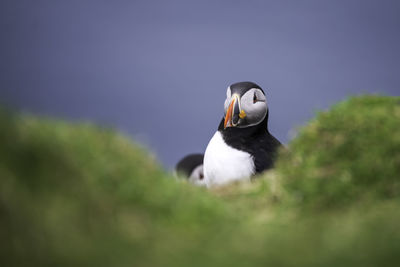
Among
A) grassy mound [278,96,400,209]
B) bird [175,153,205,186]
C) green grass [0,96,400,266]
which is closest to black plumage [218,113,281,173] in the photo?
grassy mound [278,96,400,209]

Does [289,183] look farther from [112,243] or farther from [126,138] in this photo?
[112,243]

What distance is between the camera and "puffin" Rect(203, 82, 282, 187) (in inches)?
325

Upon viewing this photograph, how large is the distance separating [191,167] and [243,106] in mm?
5407

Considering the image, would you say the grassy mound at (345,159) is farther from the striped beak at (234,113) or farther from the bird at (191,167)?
the bird at (191,167)

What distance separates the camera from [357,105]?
6.64 meters

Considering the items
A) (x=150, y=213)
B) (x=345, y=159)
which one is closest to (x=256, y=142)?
(x=345, y=159)

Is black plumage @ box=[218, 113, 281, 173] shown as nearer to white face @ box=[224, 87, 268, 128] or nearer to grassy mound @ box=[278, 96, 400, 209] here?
white face @ box=[224, 87, 268, 128]

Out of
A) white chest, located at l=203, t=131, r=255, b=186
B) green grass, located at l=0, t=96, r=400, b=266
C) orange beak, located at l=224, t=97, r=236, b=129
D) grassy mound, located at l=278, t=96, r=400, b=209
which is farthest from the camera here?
→ orange beak, located at l=224, t=97, r=236, b=129

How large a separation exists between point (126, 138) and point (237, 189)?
5.48ft

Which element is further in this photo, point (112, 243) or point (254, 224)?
point (254, 224)

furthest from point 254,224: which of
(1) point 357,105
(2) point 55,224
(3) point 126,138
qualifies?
(1) point 357,105

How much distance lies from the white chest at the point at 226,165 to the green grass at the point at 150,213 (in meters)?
2.75

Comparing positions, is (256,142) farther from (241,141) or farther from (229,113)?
(229,113)

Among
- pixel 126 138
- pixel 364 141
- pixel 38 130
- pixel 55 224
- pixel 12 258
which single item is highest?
pixel 364 141
